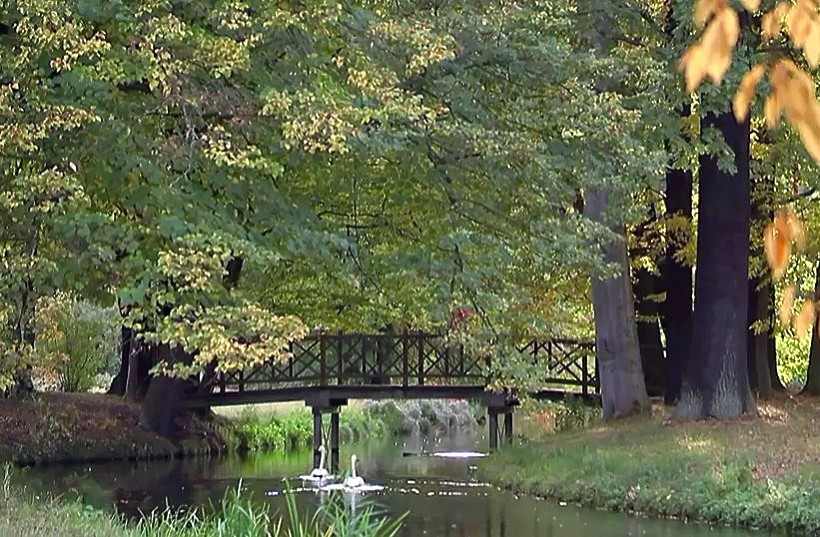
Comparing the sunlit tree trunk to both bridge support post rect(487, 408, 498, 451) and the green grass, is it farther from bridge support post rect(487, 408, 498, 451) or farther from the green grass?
the green grass

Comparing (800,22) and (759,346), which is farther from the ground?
(759,346)

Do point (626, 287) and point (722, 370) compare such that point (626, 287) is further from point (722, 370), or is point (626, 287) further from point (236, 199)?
point (236, 199)

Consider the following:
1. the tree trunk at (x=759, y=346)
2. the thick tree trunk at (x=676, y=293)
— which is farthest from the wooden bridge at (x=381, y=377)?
the tree trunk at (x=759, y=346)

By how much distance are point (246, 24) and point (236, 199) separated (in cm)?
145

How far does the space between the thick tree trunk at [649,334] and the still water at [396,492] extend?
3364 mm

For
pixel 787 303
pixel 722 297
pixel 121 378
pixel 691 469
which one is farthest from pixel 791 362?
pixel 787 303

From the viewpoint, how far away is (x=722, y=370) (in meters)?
18.1

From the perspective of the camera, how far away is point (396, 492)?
60.0 ft

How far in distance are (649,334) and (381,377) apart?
205 inches

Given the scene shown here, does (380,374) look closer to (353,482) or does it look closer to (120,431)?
(120,431)

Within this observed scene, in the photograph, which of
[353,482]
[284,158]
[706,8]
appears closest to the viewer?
[706,8]

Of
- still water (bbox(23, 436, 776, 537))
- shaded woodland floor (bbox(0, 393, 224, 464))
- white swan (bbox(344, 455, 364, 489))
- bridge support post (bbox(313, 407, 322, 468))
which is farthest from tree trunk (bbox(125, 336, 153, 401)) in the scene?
white swan (bbox(344, 455, 364, 489))

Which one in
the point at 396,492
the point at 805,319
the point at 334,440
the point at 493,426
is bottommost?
the point at 396,492

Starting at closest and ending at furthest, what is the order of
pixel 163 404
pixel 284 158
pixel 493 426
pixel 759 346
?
pixel 284 158 < pixel 759 346 < pixel 163 404 < pixel 493 426
